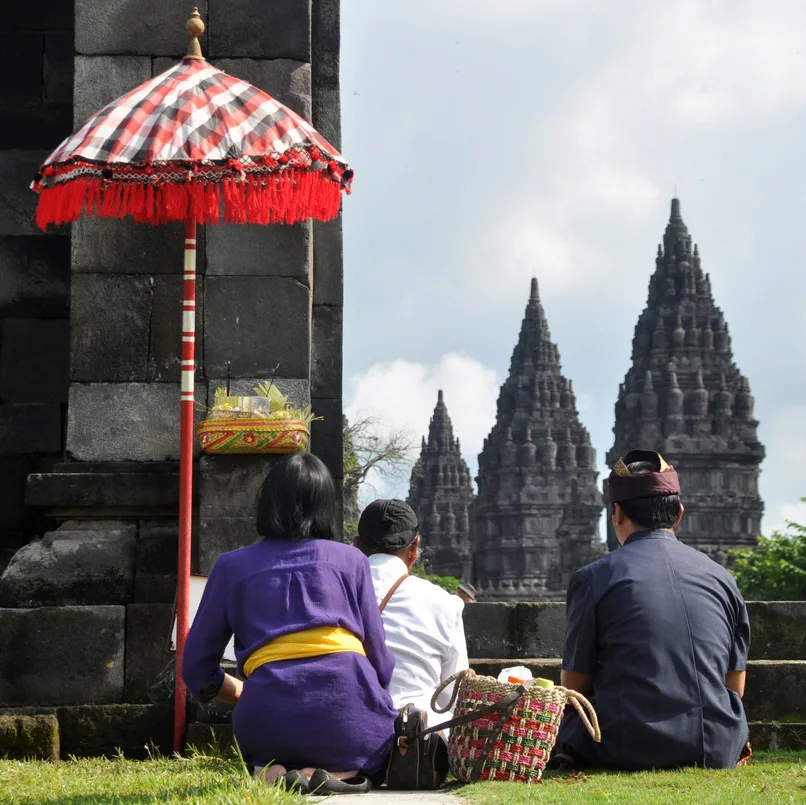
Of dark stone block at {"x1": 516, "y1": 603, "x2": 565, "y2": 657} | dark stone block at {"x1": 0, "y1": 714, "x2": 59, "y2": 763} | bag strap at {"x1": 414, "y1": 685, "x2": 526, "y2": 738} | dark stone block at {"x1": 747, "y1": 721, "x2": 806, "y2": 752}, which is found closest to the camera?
bag strap at {"x1": 414, "y1": 685, "x2": 526, "y2": 738}

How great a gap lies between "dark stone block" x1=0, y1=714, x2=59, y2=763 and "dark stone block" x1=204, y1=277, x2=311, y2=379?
1792 millimetres

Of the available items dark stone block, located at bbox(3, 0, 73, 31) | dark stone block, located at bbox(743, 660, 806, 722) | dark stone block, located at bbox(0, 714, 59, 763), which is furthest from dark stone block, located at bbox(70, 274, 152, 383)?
dark stone block, located at bbox(743, 660, 806, 722)

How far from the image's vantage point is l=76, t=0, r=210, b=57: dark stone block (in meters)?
7.59

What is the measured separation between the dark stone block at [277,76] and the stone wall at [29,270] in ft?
5.23

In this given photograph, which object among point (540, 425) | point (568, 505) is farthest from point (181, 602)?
point (540, 425)

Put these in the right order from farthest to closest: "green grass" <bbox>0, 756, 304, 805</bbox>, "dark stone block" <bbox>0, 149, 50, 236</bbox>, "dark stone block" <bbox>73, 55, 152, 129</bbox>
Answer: "dark stone block" <bbox>0, 149, 50, 236</bbox>, "dark stone block" <bbox>73, 55, 152, 129</bbox>, "green grass" <bbox>0, 756, 304, 805</bbox>

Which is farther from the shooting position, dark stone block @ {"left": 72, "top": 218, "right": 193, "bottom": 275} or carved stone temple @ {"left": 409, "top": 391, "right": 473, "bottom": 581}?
carved stone temple @ {"left": 409, "top": 391, "right": 473, "bottom": 581}

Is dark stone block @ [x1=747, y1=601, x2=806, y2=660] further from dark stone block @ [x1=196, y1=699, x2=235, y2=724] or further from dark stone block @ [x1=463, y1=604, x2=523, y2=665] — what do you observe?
dark stone block @ [x1=196, y1=699, x2=235, y2=724]

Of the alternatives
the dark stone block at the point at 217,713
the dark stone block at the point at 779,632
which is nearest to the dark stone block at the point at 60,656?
the dark stone block at the point at 217,713

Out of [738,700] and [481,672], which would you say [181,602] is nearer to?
[481,672]

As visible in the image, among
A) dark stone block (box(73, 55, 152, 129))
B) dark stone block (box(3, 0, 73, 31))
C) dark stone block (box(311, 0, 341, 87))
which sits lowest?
dark stone block (box(73, 55, 152, 129))

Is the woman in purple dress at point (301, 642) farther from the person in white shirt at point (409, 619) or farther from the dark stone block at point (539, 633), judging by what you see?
the dark stone block at point (539, 633)

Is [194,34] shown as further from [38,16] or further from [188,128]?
[38,16]

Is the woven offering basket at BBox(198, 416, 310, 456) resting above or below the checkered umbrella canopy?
below
